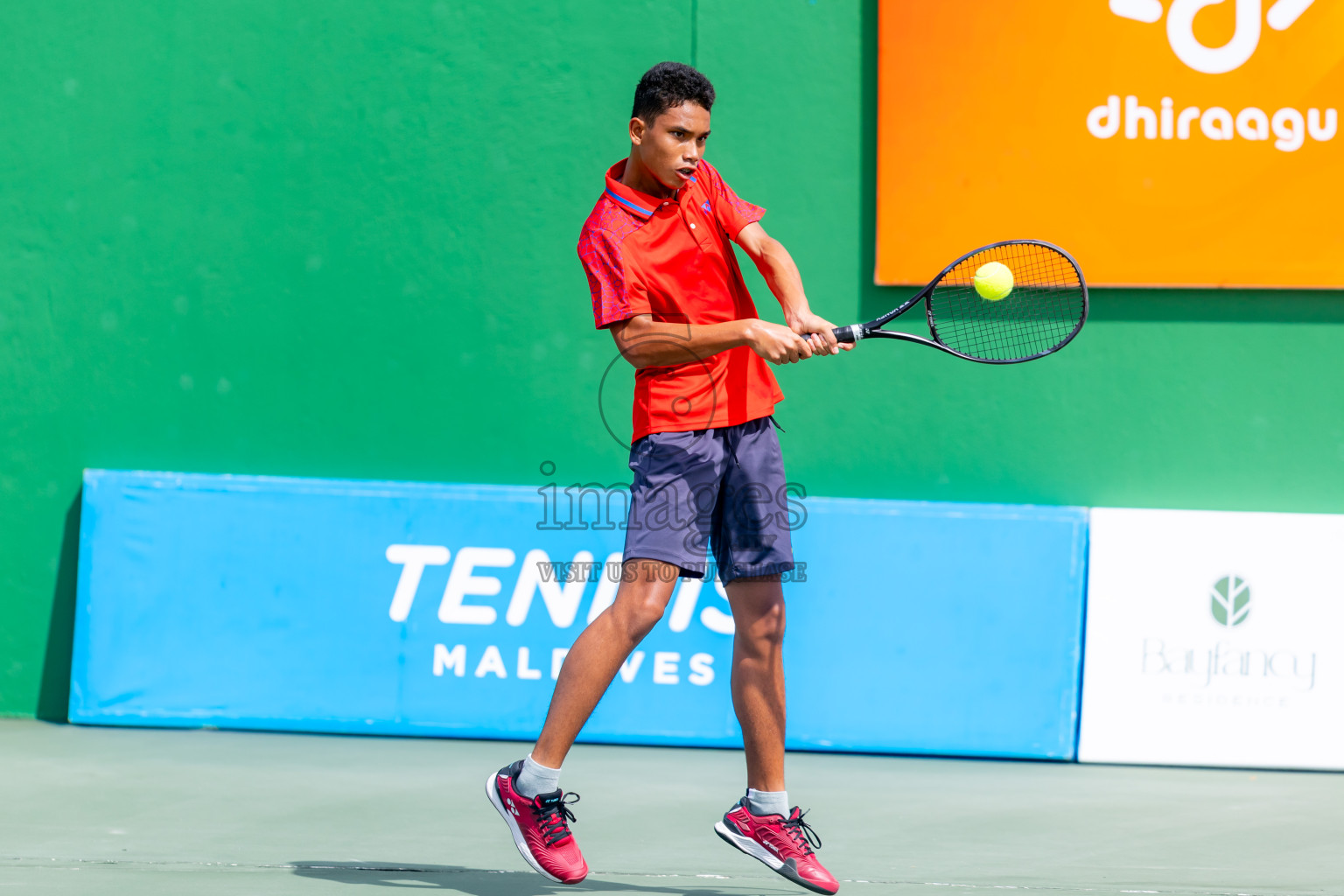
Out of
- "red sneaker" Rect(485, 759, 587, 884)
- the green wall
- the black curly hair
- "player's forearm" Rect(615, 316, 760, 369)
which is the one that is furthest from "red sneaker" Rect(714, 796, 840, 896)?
the green wall

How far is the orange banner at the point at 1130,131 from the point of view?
400 cm

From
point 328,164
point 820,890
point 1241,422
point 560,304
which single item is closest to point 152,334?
point 328,164

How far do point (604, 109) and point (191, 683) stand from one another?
223cm

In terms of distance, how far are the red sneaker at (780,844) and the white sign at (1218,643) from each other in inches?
60.9

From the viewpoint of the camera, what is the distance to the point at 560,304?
422 cm

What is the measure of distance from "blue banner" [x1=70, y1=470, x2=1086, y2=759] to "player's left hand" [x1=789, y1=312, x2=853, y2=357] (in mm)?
1352

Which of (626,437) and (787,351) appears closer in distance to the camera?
(787,351)

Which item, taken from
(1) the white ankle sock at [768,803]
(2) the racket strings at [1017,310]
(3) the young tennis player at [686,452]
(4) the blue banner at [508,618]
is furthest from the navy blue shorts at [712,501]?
(2) the racket strings at [1017,310]

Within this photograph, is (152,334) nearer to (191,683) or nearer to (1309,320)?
(191,683)

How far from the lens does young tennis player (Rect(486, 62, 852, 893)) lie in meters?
2.63

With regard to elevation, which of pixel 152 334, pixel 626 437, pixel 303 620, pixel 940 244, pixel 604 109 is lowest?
pixel 303 620

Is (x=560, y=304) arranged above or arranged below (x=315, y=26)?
below

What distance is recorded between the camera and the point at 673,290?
2723mm

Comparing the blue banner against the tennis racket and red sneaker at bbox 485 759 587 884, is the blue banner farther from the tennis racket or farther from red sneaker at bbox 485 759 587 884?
red sneaker at bbox 485 759 587 884
